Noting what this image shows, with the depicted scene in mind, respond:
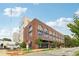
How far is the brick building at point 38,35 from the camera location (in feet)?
7.02

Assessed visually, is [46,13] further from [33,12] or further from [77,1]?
[77,1]

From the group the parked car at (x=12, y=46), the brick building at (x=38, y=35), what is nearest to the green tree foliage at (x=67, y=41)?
the brick building at (x=38, y=35)

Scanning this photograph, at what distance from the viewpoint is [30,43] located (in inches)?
85.0

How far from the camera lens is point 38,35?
214 cm

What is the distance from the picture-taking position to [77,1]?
6.85ft

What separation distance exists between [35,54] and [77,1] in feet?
1.89

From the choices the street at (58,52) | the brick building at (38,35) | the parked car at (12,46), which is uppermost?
the brick building at (38,35)

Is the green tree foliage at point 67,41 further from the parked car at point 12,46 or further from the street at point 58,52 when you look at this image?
the parked car at point 12,46

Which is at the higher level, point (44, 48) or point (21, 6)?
point (21, 6)

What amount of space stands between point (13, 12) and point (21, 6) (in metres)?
0.09

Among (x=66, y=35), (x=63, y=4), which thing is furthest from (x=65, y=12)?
(x=66, y=35)

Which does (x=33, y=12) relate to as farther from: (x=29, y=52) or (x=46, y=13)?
(x=29, y=52)

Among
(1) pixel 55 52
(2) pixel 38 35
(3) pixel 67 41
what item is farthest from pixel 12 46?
(3) pixel 67 41

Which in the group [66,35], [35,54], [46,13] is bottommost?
[35,54]
